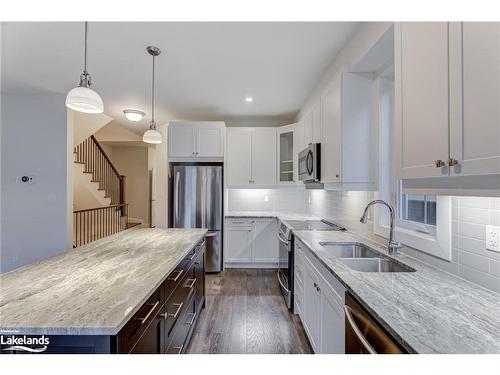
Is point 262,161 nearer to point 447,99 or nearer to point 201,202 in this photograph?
point 201,202

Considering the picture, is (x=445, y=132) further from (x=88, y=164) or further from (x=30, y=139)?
(x=88, y=164)

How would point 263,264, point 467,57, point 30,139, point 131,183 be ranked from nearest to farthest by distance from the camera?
point 467,57 < point 30,139 < point 263,264 < point 131,183

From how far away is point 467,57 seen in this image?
923 millimetres

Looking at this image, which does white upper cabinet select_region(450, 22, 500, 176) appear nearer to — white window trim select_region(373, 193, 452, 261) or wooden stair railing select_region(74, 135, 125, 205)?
white window trim select_region(373, 193, 452, 261)

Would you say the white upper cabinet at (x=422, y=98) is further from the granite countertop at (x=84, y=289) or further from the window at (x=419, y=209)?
the granite countertop at (x=84, y=289)

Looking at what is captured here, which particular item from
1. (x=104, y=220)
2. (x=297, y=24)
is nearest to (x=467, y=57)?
(x=297, y=24)

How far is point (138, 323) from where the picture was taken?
1100 mm

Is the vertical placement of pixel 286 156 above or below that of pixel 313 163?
above

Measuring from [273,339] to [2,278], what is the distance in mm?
1979

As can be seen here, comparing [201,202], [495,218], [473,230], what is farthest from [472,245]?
[201,202]

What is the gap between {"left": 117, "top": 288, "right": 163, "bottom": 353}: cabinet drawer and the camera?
Result: 97 centimetres

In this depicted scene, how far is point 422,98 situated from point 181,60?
2349 mm

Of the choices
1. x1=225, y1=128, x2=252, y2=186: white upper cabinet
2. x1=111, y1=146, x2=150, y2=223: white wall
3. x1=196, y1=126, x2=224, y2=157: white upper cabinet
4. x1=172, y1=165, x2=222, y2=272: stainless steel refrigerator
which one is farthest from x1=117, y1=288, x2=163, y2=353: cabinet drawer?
x1=111, y1=146, x2=150, y2=223: white wall

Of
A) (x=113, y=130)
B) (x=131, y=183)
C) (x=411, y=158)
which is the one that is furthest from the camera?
(x=131, y=183)
